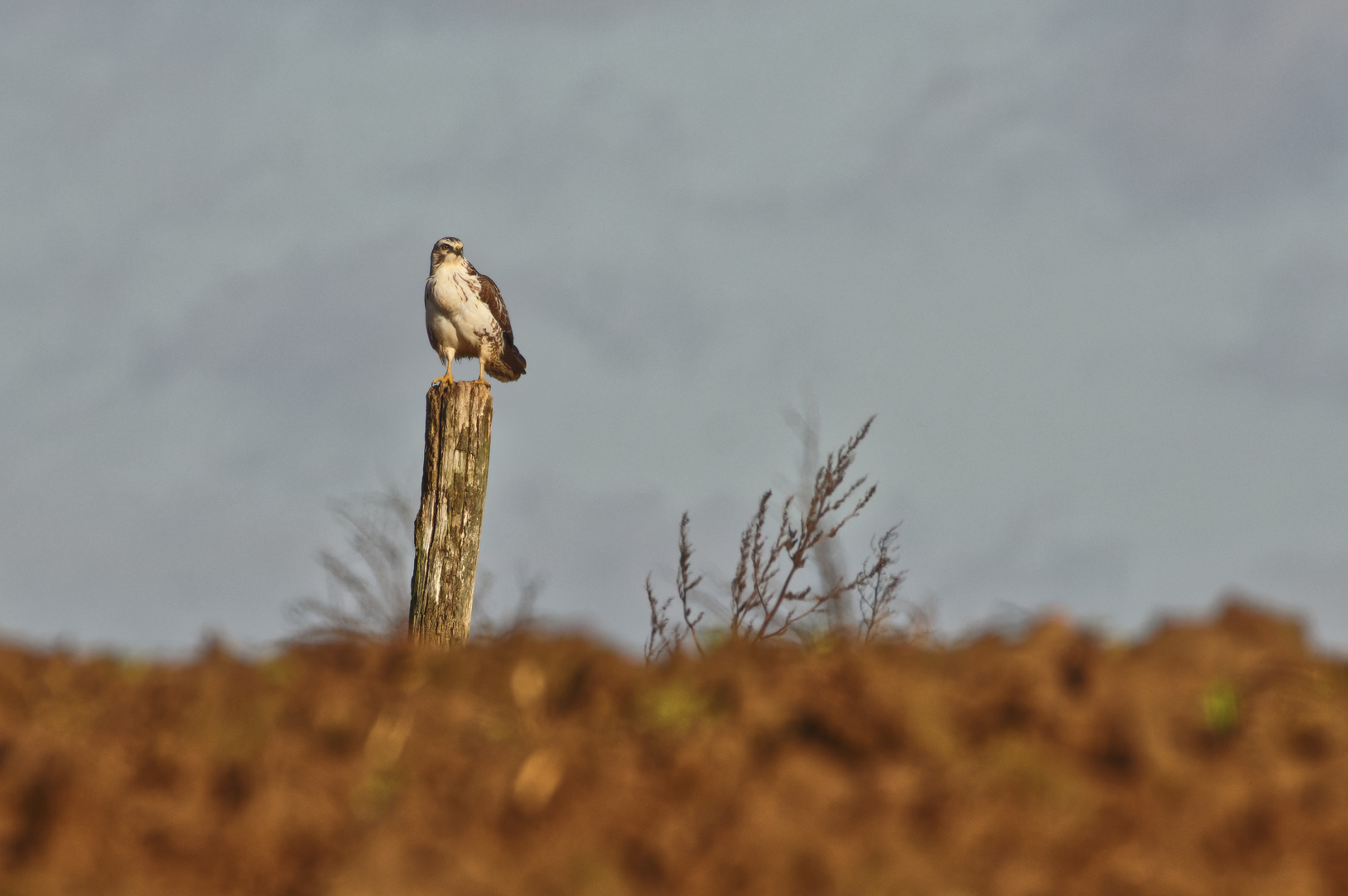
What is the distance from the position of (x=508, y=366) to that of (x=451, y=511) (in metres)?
5.71

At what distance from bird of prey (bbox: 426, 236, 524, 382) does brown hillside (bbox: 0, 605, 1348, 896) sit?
998 centimetres

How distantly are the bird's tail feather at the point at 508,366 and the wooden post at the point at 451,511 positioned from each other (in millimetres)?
4999

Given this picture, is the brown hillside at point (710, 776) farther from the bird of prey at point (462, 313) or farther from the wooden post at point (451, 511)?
the bird of prey at point (462, 313)

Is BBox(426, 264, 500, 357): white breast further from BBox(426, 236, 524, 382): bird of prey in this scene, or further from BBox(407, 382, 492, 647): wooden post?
BBox(407, 382, 492, 647): wooden post

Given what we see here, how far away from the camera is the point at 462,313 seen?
14141mm

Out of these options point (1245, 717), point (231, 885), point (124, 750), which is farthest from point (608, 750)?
point (1245, 717)

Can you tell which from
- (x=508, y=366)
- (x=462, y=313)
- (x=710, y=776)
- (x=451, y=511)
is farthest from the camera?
(x=508, y=366)

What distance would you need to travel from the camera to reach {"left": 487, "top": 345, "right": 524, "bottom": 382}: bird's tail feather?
14.8 meters

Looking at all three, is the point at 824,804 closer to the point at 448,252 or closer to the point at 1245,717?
the point at 1245,717

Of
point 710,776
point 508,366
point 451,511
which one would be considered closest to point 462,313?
point 508,366

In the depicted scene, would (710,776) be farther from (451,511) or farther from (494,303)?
(494,303)

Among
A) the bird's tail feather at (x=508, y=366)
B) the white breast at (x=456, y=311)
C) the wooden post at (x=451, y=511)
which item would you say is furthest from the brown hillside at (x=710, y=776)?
the bird's tail feather at (x=508, y=366)

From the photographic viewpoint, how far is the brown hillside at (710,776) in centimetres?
310

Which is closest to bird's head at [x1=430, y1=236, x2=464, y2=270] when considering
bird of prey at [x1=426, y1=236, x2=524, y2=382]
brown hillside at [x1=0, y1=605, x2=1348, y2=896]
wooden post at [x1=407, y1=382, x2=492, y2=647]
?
bird of prey at [x1=426, y1=236, x2=524, y2=382]
